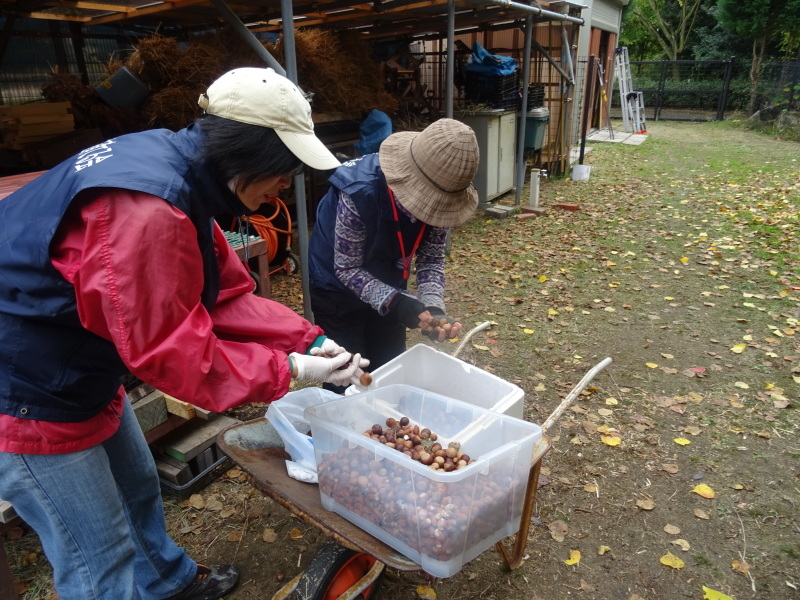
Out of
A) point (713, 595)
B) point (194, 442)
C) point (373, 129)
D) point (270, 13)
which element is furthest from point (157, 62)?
point (713, 595)

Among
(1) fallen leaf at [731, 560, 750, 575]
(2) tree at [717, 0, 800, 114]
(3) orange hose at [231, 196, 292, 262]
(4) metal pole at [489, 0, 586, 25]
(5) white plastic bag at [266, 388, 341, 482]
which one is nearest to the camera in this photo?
(5) white plastic bag at [266, 388, 341, 482]

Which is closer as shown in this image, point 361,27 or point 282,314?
point 282,314

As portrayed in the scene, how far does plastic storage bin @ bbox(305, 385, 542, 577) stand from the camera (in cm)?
150

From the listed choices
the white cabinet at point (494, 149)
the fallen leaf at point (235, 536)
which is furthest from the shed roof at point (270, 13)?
the fallen leaf at point (235, 536)

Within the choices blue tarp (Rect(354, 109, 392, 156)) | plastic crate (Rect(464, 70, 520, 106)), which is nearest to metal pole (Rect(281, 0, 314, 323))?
blue tarp (Rect(354, 109, 392, 156))

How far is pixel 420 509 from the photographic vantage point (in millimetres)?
1513

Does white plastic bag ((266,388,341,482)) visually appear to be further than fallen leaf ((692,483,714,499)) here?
No

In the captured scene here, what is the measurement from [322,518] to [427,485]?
1.34 feet

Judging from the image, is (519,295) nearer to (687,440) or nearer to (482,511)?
(687,440)

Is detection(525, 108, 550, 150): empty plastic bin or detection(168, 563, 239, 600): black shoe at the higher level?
detection(525, 108, 550, 150): empty plastic bin

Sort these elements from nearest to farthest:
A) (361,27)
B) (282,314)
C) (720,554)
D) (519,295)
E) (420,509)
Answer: (420,509), (282,314), (720,554), (519,295), (361,27)

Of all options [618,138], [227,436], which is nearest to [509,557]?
[227,436]

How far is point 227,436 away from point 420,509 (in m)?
0.88

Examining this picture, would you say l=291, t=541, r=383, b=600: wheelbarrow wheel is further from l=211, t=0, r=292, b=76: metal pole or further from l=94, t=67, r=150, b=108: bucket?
l=94, t=67, r=150, b=108: bucket
